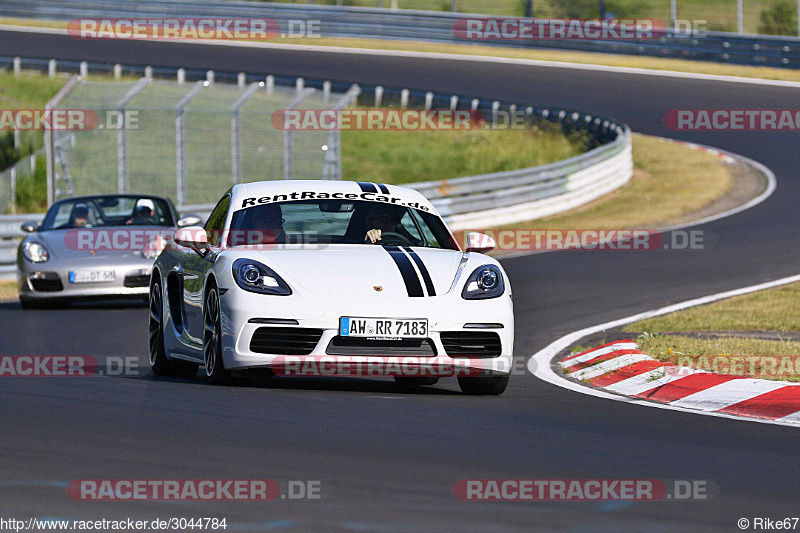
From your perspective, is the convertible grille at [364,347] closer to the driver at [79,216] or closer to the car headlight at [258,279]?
the car headlight at [258,279]

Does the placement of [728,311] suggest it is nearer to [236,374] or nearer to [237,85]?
[236,374]

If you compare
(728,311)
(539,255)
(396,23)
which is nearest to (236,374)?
A: (728,311)

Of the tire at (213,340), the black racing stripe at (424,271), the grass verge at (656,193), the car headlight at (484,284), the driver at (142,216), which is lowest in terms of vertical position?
the grass verge at (656,193)

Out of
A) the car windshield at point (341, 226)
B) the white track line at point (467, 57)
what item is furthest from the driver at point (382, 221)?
the white track line at point (467, 57)

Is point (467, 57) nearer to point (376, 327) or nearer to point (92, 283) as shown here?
point (92, 283)

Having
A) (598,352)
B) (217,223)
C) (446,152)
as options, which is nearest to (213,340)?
(217,223)

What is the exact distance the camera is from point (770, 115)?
35219 millimetres

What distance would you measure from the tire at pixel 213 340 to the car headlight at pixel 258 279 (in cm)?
24

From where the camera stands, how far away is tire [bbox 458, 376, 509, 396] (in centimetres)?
897

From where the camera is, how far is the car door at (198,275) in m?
9.34

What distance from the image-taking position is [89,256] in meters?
16.1

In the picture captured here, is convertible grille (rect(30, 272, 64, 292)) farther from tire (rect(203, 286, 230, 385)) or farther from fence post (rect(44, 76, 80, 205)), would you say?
fence post (rect(44, 76, 80, 205))

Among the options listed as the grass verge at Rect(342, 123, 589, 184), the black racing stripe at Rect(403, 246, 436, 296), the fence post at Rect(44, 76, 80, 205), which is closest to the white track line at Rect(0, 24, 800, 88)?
the grass verge at Rect(342, 123, 589, 184)

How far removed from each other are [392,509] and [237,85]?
32.8m
